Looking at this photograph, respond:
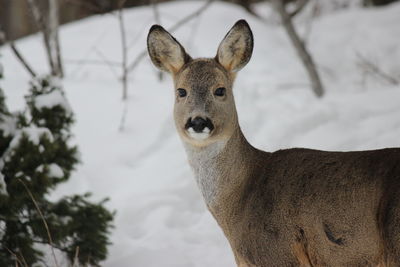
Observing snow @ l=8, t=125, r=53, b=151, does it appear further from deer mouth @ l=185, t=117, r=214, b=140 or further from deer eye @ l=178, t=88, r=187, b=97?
deer mouth @ l=185, t=117, r=214, b=140

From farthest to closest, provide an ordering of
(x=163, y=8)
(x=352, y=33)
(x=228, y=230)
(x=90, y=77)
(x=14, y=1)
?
(x=14, y=1)
(x=163, y=8)
(x=352, y=33)
(x=90, y=77)
(x=228, y=230)

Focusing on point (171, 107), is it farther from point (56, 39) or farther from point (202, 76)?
point (202, 76)

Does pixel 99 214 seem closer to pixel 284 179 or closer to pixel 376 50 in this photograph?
pixel 284 179

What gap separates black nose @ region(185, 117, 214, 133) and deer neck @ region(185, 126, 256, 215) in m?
0.26

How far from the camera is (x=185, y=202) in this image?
22.1 ft

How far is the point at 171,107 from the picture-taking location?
8.29 meters

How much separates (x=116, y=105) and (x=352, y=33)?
14.4ft

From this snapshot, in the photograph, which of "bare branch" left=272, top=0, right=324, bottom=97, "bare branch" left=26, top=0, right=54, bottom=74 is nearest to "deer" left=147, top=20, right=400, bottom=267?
"bare branch" left=26, top=0, right=54, bottom=74

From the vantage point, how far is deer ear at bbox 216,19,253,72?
418cm

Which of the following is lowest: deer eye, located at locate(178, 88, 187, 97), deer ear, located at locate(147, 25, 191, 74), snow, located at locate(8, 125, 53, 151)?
deer eye, located at locate(178, 88, 187, 97)

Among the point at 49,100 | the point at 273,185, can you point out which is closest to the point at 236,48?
the point at 273,185

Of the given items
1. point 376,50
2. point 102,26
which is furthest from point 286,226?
point 102,26

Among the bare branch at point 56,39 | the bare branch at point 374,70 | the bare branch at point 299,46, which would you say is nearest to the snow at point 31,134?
the bare branch at point 56,39

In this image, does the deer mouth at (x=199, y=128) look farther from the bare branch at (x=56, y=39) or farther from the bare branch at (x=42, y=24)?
the bare branch at (x=56, y=39)
